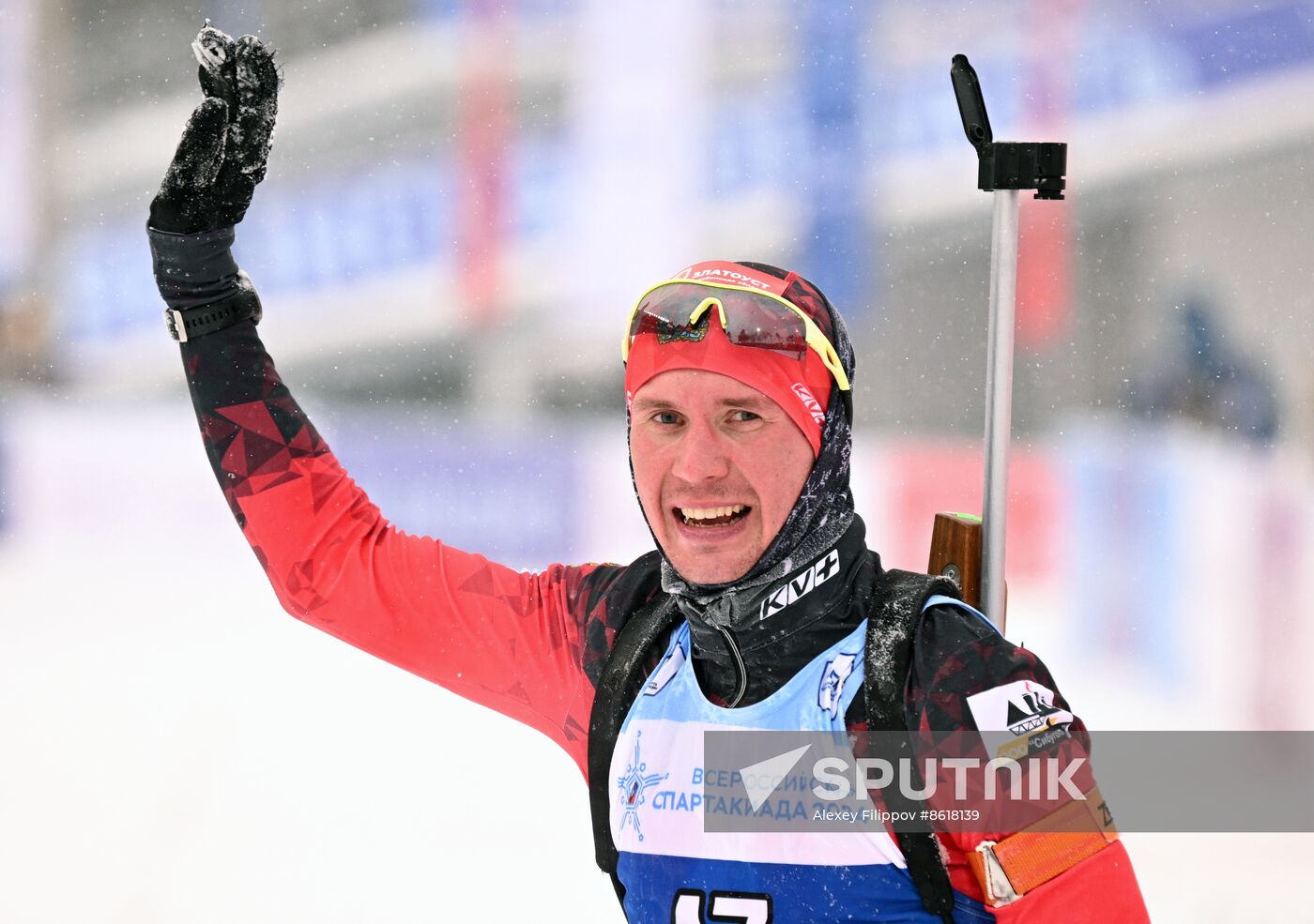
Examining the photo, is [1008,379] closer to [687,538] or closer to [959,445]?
[687,538]

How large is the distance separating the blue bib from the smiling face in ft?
0.70

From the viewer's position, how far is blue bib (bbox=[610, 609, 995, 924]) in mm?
1938

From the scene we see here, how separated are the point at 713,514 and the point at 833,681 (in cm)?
31

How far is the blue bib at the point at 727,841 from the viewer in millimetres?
1938

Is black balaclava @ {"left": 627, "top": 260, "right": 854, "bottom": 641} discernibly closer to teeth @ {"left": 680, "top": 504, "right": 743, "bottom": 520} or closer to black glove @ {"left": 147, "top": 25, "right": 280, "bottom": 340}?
teeth @ {"left": 680, "top": 504, "right": 743, "bottom": 520}

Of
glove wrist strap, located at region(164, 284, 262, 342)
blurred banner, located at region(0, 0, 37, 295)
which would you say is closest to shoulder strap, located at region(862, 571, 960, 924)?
glove wrist strap, located at region(164, 284, 262, 342)

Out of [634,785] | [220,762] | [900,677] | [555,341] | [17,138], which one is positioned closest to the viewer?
[900,677]

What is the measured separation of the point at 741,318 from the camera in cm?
206

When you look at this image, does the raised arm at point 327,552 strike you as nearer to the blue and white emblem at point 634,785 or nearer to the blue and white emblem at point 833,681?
the blue and white emblem at point 634,785

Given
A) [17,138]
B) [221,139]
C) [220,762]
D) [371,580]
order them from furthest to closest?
[17,138] → [220,762] → [371,580] → [221,139]

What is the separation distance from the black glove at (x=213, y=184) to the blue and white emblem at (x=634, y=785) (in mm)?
1081

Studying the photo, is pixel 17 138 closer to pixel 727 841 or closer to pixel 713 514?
pixel 713 514

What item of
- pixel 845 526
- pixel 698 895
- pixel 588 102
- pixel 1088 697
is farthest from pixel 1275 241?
pixel 698 895

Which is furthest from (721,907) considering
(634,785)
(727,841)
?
(634,785)
